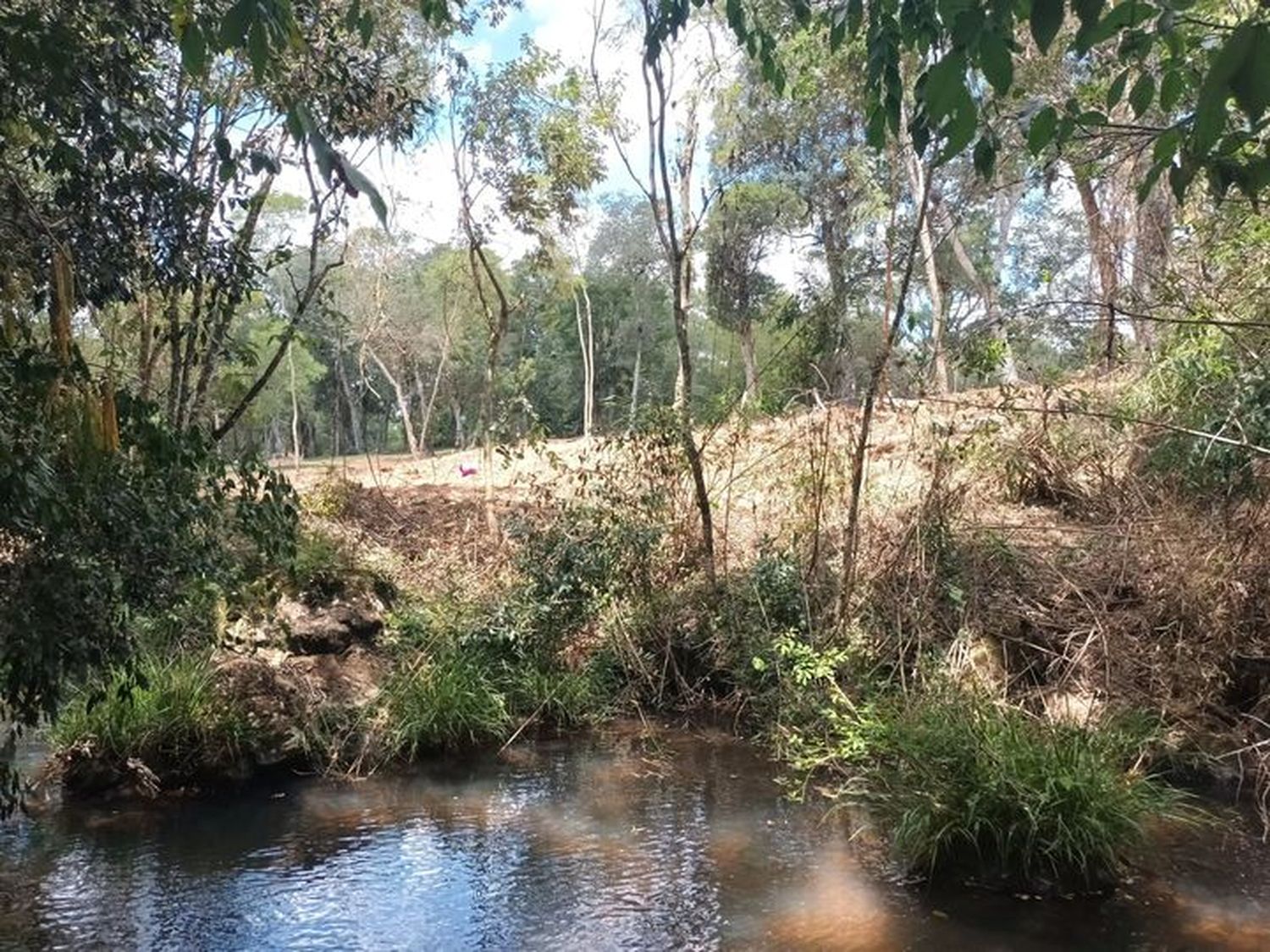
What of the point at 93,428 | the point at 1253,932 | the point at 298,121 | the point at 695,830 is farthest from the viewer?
the point at 695,830

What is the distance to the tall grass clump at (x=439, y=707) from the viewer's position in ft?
29.1

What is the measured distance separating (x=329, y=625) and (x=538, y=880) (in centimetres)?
419

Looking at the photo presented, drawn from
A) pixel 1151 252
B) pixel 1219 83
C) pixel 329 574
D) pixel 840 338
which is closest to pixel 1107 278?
pixel 1151 252

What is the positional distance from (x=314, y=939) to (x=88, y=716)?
10.6 ft

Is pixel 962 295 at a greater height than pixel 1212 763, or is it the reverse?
pixel 962 295

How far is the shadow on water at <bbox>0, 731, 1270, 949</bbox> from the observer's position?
540cm

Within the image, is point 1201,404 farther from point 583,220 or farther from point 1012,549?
point 583,220

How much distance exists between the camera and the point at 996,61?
1611 mm

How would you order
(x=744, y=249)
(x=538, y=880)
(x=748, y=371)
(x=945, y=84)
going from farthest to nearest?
(x=744, y=249)
(x=748, y=371)
(x=538, y=880)
(x=945, y=84)

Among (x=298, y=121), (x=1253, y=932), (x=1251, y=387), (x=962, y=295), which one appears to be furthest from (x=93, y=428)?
(x=962, y=295)

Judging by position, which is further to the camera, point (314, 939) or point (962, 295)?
point (962, 295)

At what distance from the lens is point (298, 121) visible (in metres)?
1.53

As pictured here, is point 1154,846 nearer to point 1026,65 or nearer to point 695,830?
point 695,830

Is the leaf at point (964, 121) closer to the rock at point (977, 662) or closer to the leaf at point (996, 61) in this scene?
the leaf at point (996, 61)
